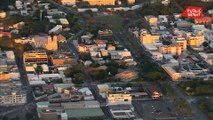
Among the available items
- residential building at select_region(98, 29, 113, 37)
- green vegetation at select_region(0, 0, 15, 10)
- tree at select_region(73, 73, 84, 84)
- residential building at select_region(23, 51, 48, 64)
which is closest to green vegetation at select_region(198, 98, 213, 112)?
tree at select_region(73, 73, 84, 84)

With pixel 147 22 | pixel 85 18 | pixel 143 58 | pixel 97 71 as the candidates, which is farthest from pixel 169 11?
pixel 97 71

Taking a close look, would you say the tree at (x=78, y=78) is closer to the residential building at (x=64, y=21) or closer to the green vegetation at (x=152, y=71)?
the green vegetation at (x=152, y=71)

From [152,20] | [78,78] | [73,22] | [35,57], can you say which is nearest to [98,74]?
[78,78]

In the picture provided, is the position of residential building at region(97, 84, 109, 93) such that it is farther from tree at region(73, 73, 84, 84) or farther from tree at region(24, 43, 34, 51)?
tree at region(24, 43, 34, 51)

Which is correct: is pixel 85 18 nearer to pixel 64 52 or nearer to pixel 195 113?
pixel 64 52

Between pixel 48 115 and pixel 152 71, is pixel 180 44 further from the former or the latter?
pixel 48 115

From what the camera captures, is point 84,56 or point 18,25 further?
point 18,25
